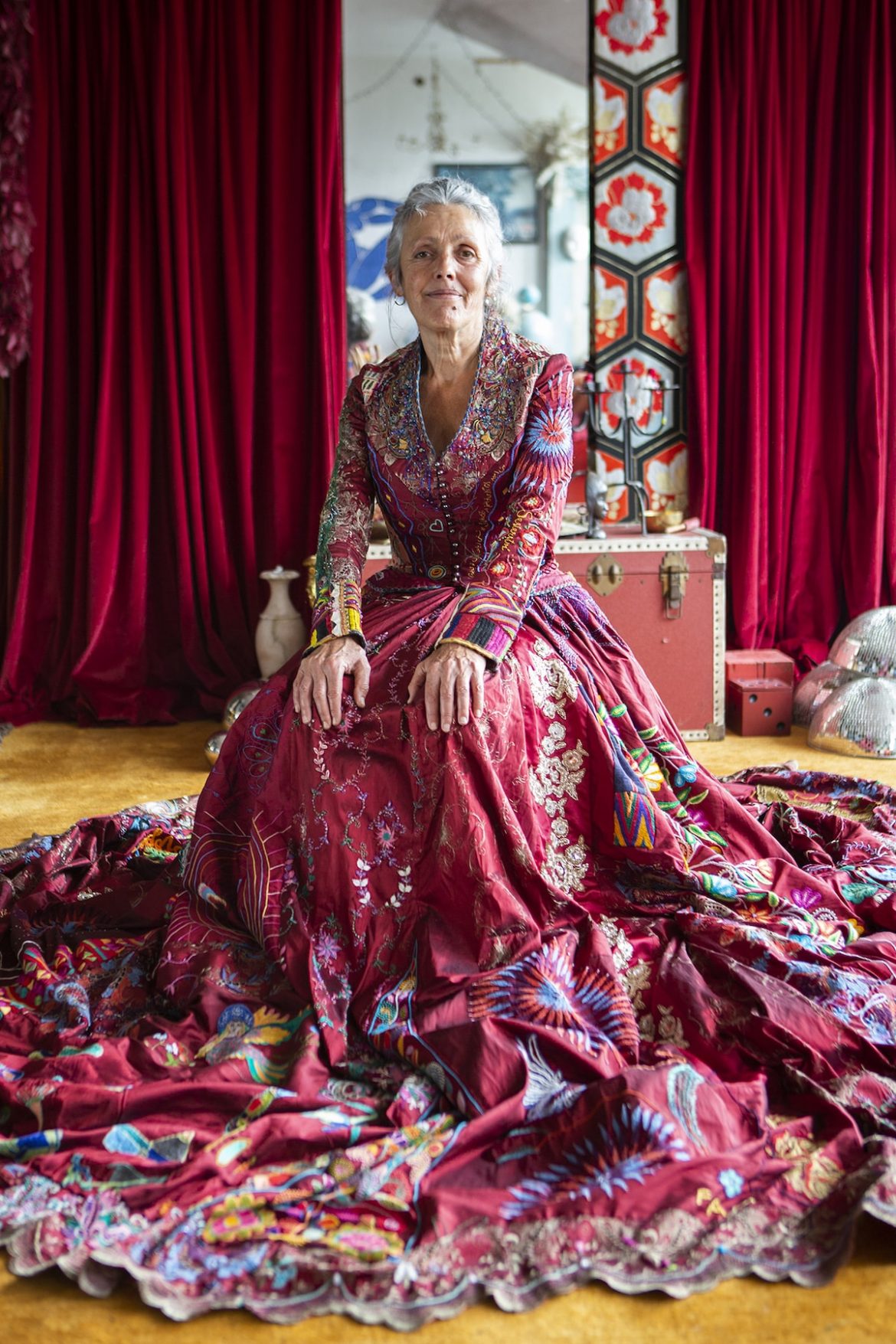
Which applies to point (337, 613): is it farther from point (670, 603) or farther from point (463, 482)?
point (670, 603)

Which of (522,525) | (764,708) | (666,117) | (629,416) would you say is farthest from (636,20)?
(522,525)

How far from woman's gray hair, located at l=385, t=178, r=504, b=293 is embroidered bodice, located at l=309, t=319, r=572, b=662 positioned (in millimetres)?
130

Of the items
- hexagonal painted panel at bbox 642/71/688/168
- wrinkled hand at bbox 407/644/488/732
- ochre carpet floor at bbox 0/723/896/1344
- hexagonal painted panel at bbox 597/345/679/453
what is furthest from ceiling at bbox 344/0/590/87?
ochre carpet floor at bbox 0/723/896/1344

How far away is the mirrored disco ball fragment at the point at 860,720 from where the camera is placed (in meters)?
3.71

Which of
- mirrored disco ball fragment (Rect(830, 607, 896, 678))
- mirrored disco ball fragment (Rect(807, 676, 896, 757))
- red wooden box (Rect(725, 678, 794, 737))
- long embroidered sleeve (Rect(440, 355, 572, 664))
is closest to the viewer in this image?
long embroidered sleeve (Rect(440, 355, 572, 664))

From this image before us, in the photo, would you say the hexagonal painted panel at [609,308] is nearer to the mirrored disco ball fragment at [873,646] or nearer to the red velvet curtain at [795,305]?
the red velvet curtain at [795,305]

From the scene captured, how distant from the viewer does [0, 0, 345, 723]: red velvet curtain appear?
420cm

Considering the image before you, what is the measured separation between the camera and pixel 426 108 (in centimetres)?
434

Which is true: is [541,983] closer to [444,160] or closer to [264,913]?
[264,913]

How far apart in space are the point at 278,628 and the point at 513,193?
5.65 feet

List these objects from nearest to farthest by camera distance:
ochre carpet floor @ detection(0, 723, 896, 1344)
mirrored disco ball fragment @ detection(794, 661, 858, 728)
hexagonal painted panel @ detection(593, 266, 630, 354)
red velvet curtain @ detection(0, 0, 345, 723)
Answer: ochre carpet floor @ detection(0, 723, 896, 1344) < mirrored disco ball fragment @ detection(794, 661, 858, 728) < red velvet curtain @ detection(0, 0, 345, 723) < hexagonal painted panel @ detection(593, 266, 630, 354)

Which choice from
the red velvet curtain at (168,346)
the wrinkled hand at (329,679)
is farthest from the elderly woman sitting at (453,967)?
the red velvet curtain at (168,346)

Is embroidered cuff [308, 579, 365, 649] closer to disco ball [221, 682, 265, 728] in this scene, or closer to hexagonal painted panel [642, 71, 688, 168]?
disco ball [221, 682, 265, 728]

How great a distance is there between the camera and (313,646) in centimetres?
215
